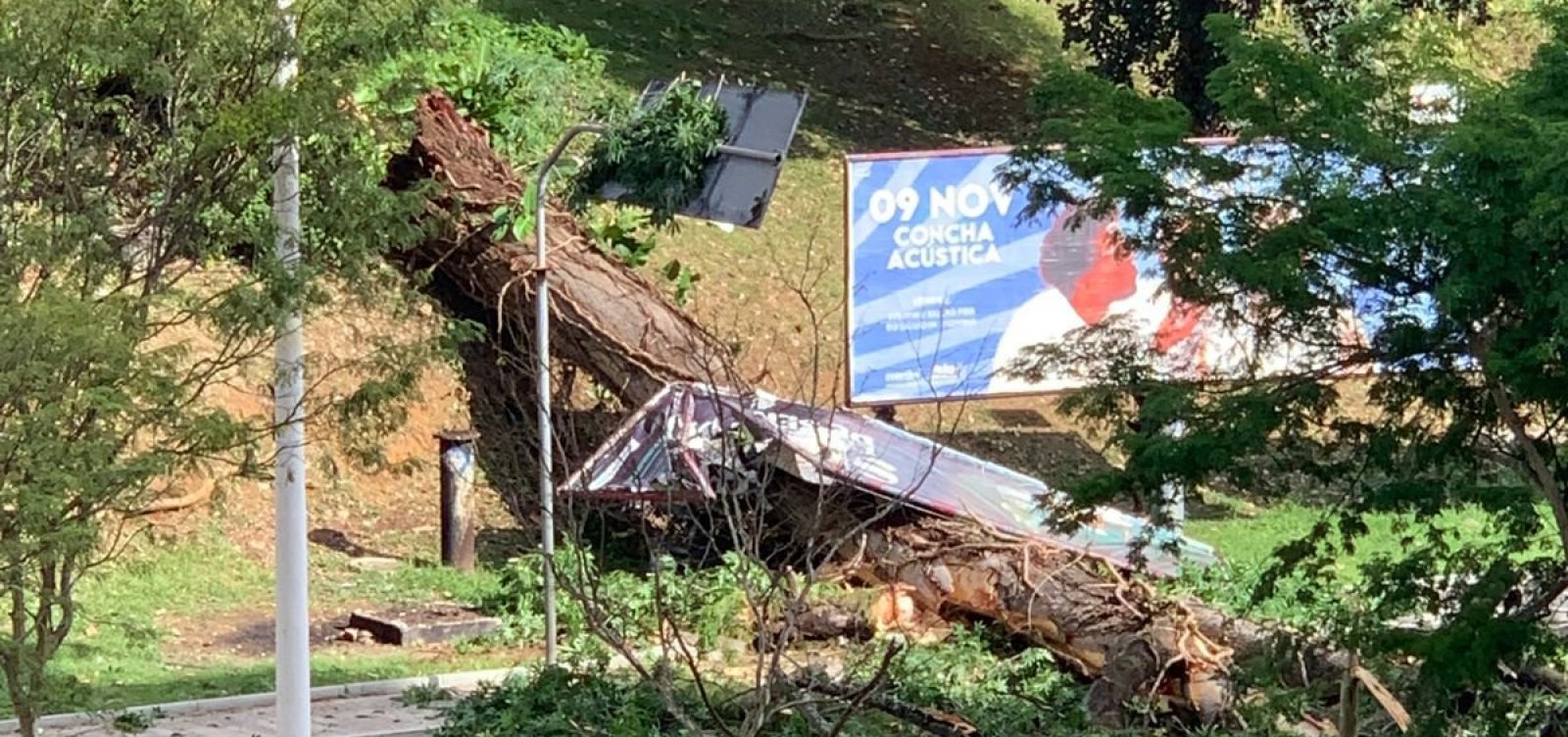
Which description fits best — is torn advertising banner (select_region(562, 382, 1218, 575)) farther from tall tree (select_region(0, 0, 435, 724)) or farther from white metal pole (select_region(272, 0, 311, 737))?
tall tree (select_region(0, 0, 435, 724))

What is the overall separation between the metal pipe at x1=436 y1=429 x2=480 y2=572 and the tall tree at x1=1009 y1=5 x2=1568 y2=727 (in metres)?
6.59

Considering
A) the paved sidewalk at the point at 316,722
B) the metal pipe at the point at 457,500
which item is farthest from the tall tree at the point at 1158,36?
the paved sidewalk at the point at 316,722

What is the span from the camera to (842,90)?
27.2 metres

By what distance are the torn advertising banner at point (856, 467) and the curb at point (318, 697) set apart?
1.31 m

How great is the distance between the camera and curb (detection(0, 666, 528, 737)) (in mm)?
9906

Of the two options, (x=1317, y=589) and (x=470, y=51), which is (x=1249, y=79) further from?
(x=470, y=51)

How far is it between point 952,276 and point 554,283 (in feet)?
13.0

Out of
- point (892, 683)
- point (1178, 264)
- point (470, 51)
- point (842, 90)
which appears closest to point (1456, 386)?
point (1178, 264)

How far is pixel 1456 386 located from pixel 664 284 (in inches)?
463

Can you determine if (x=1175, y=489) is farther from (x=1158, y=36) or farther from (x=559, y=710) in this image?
(x=1158, y=36)

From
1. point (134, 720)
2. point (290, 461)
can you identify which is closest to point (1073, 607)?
point (134, 720)

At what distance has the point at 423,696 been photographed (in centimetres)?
1082

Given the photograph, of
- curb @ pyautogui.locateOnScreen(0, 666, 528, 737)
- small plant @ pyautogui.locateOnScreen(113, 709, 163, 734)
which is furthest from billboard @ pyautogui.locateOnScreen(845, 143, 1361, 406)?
small plant @ pyautogui.locateOnScreen(113, 709, 163, 734)

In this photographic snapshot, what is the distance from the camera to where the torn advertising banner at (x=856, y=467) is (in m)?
12.3
